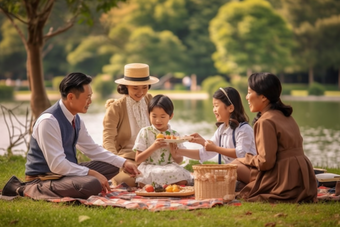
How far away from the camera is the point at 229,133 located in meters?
5.85

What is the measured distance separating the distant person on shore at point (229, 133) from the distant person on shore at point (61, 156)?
76 centimetres

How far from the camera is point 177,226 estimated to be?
13.8 ft

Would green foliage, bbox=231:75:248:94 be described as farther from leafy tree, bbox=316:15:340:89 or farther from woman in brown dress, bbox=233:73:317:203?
woman in brown dress, bbox=233:73:317:203

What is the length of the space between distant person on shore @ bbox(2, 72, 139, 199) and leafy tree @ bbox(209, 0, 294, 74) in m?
40.5

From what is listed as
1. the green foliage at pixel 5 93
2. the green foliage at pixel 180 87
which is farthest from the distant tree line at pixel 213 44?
the green foliage at pixel 5 93

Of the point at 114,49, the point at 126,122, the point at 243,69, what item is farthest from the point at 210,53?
the point at 126,122

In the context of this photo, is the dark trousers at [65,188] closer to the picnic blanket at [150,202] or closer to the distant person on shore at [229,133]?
the picnic blanket at [150,202]

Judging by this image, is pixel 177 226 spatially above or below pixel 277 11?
below

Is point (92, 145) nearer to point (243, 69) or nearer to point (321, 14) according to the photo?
point (243, 69)

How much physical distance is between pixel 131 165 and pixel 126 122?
40.3 inches

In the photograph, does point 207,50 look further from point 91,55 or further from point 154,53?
point 91,55

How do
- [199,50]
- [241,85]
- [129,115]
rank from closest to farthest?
[129,115] < [241,85] < [199,50]

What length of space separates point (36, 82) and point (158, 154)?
145 inches

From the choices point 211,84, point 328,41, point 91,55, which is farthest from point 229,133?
point 91,55
